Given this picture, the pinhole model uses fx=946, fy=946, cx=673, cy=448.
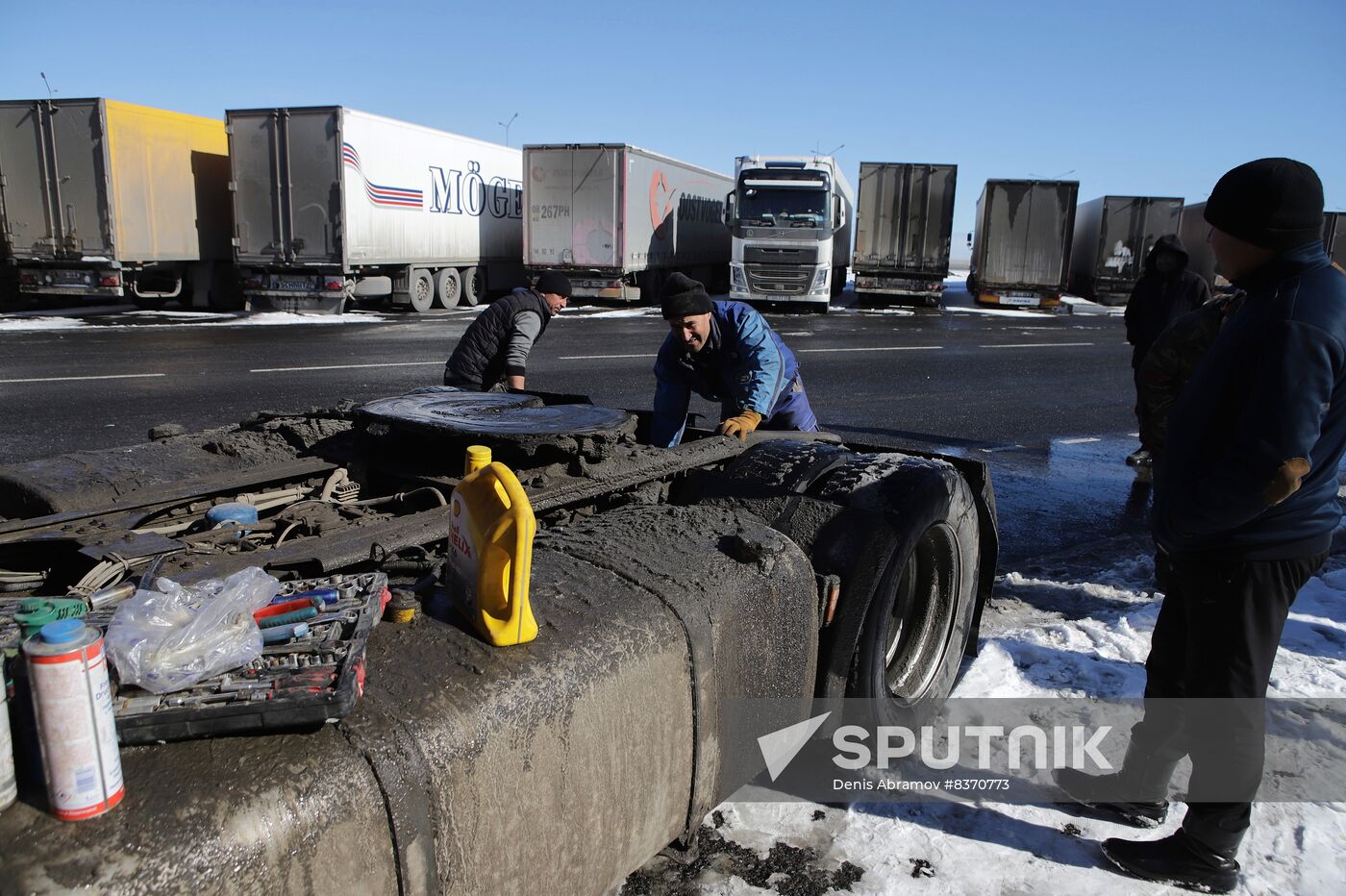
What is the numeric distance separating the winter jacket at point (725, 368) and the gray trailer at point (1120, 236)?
84.5 feet

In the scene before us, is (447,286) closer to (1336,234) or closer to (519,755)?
(519,755)

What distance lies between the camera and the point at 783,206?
21.4m

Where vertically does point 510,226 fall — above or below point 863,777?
above

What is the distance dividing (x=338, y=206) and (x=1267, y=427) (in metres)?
17.4

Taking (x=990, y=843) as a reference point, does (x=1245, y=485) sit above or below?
above

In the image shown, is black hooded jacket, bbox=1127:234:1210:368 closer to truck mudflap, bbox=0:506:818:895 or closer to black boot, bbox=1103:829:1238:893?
black boot, bbox=1103:829:1238:893

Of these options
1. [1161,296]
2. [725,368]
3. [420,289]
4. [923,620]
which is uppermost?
[1161,296]

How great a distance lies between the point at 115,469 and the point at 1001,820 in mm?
2909

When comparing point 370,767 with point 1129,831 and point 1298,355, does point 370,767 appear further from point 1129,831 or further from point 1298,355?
point 1129,831

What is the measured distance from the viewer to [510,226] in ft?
76.3

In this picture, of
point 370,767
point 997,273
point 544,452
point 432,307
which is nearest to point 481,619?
point 370,767

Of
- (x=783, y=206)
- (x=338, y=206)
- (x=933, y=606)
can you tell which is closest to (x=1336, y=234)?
(x=783, y=206)

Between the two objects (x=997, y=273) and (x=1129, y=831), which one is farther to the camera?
(x=997, y=273)

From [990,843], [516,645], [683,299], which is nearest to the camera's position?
[516,645]
